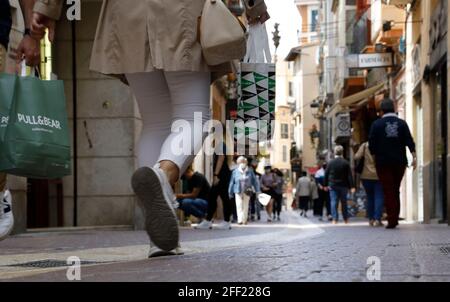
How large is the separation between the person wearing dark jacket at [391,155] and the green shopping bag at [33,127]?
9046mm

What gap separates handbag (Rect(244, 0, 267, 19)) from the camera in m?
6.04

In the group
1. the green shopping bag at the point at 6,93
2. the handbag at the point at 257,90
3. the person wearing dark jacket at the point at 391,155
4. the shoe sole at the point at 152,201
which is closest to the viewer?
the shoe sole at the point at 152,201

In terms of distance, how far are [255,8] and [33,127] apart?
55.1 inches

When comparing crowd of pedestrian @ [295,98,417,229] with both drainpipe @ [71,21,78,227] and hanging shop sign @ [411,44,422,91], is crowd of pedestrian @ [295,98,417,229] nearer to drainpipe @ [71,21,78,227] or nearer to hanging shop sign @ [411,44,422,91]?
drainpipe @ [71,21,78,227]

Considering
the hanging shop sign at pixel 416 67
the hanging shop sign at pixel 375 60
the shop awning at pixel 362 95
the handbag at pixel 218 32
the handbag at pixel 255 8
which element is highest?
the hanging shop sign at pixel 375 60

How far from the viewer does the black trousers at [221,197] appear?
61.4 feet

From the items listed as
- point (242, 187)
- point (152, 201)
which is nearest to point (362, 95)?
point (242, 187)

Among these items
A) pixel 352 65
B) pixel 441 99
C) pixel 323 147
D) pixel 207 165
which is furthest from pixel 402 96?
pixel 323 147

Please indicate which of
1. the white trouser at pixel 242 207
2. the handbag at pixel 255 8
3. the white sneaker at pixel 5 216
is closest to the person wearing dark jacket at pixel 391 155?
the white trouser at pixel 242 207

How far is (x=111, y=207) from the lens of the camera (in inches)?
621

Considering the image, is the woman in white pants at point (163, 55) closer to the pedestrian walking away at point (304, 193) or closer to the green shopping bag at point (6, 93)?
the green shopping bag at point (6, 93)

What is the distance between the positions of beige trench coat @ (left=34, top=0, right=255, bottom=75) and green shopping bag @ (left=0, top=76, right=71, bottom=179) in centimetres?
46

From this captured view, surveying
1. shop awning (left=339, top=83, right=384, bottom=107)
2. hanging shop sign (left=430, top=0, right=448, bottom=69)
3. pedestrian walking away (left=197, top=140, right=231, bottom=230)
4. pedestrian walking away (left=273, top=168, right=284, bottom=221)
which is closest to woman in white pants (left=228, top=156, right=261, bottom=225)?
pedestrian walking away (left=197, top=140, right=231, bottom=230)

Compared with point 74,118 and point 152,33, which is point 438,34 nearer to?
point 74,118
